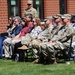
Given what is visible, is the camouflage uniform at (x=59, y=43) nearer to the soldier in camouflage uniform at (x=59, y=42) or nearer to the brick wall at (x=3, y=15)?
the soldier in camouflage uniform at (x=59, y=42)

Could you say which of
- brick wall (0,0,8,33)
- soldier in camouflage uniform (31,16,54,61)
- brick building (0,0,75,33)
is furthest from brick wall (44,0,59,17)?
soldier in camouflage uniform (31,16,54,61)

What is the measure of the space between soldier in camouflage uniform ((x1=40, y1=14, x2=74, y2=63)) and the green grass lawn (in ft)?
1.11

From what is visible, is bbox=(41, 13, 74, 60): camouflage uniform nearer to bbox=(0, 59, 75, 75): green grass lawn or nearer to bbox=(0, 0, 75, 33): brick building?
bbox=(0, 59, 75, 75): green grass lawn

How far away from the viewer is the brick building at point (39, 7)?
55.6ft

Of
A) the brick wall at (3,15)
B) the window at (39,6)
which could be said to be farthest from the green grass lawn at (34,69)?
the window at (39,6)

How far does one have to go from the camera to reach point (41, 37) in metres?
12.1

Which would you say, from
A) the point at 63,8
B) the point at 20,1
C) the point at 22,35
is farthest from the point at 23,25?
the point at 63,8

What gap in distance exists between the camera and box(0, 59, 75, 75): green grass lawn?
9.95 meters

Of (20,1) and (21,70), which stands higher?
(20,1)

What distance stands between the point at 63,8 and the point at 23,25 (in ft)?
18.5

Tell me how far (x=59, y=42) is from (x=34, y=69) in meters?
1.39

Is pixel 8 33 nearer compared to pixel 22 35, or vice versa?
pixel 22 35

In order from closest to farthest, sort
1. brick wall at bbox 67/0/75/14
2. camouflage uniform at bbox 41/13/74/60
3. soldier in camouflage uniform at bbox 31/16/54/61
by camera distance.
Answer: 1. camouflage uniform at bbox 41/13/74/60
2. soldier in camouflage uniform at bbox 31/16/54/61
3. brick wall at bbox 67/0/75/14

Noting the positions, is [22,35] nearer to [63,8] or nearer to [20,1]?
[20,1]
